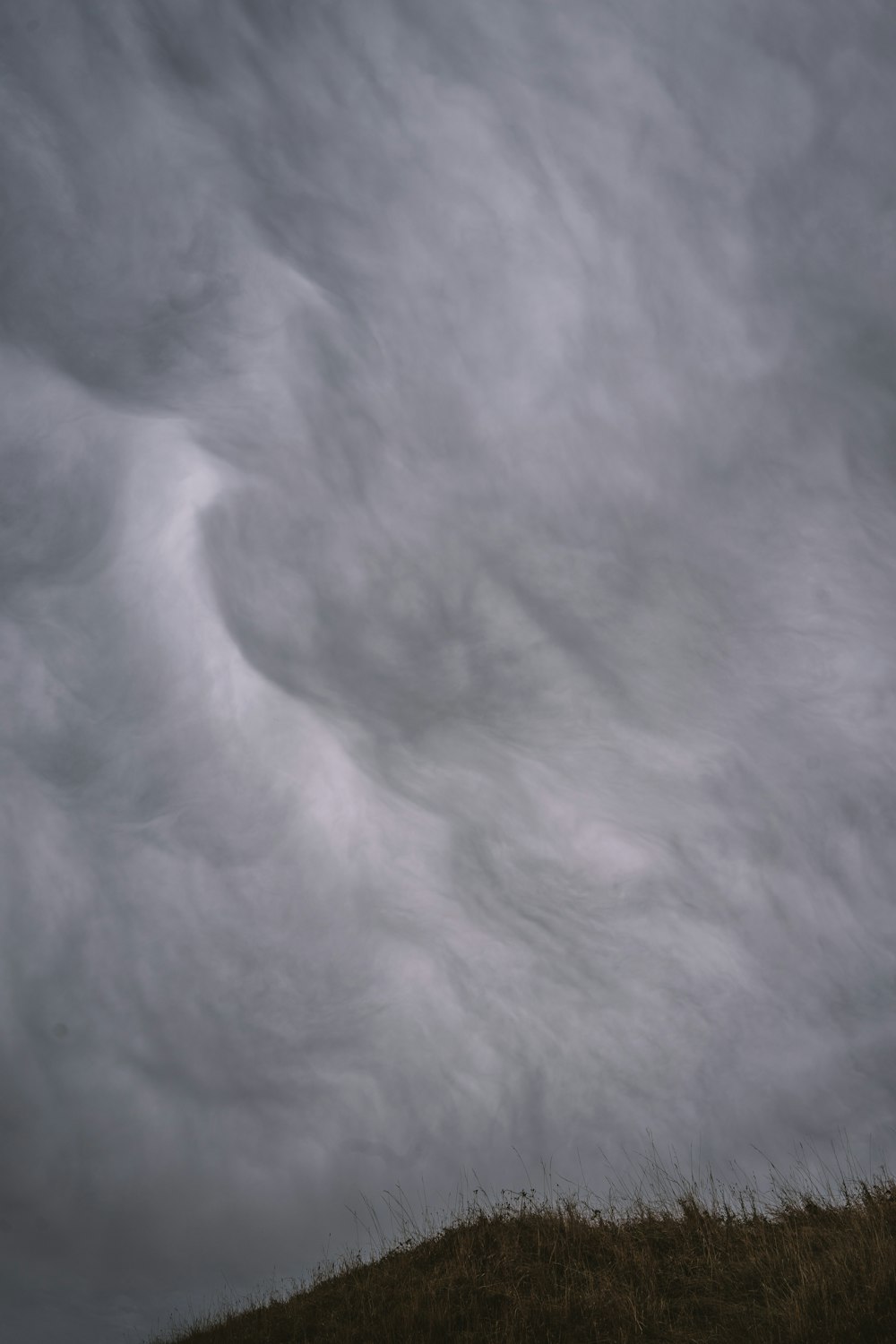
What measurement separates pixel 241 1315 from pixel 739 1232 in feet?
38.0

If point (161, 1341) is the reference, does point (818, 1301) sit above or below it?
below

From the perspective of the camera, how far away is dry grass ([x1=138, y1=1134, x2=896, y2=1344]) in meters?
14.6

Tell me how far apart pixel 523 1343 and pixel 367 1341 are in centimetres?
292

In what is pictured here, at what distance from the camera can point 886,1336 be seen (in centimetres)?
1254

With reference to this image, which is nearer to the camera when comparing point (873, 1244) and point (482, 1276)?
point (873, 1244)

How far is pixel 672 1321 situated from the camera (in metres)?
16.2

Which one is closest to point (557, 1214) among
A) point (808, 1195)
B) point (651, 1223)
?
point (651, 1223)

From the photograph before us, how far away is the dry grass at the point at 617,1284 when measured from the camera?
14555mm

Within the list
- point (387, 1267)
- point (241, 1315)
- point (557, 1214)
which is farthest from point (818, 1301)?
point (241, 1315)

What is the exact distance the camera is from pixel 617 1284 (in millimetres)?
17969

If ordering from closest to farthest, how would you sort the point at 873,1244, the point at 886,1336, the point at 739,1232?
1. the point at 886,1336
2. the point at 873,1244
3. the point at 739,1232

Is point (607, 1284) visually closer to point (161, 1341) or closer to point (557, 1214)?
point (557, 1214)

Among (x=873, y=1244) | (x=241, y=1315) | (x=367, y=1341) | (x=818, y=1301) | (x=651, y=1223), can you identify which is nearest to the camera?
(x=818, y=1301)

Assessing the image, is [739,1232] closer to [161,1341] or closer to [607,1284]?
[607,1284]
